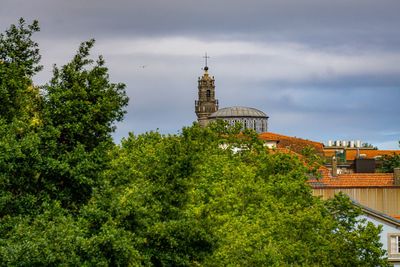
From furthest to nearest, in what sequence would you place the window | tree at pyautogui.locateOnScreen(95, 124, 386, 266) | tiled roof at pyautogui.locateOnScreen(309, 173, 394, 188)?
1. tiled roof at pyautogui.locateOnScreen(309, 173, 394, 188)
2. the window
3. tree at pyautogui.locateOnScreen(95, 124, 386, 266)

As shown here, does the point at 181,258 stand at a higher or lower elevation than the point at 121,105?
lower

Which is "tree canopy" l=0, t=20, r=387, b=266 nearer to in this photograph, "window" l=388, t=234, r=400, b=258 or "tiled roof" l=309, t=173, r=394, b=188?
→ "window" l=388, t=234, r=400, b=258

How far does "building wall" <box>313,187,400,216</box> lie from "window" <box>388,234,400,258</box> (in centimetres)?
1375

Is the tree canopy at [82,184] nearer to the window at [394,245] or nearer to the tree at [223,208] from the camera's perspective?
the tree at [223,208]

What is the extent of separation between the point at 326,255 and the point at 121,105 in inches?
738

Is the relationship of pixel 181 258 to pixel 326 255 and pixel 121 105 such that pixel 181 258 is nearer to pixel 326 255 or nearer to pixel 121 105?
pixel 121 105

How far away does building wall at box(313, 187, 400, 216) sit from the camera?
317 ft

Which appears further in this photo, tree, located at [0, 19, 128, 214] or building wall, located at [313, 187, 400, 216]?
building wall, located at [313, 187, 400, 216]

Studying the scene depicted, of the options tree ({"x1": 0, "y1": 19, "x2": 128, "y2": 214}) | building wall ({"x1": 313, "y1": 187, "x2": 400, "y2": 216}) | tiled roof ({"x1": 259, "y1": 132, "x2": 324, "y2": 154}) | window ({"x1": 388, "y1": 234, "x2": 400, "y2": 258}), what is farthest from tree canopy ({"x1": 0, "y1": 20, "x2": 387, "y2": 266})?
tiled roof ({"x1": 259, "y1": 132, "x2": 324, "y2": 154})

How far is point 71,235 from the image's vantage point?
33906mm

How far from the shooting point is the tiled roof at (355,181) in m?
97.6

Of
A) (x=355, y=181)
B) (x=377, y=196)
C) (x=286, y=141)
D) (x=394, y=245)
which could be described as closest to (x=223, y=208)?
(x=394, y=245)

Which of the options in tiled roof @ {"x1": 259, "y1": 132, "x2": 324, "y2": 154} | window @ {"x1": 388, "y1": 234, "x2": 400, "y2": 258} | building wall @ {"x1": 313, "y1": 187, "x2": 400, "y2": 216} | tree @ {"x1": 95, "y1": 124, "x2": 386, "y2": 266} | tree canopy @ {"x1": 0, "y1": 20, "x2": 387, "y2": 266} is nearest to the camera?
tree canopy @ {"x1": 0, "y1": 20, "x2": 387, "y2": 266}

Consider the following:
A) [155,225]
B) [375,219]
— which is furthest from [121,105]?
[375,219]
